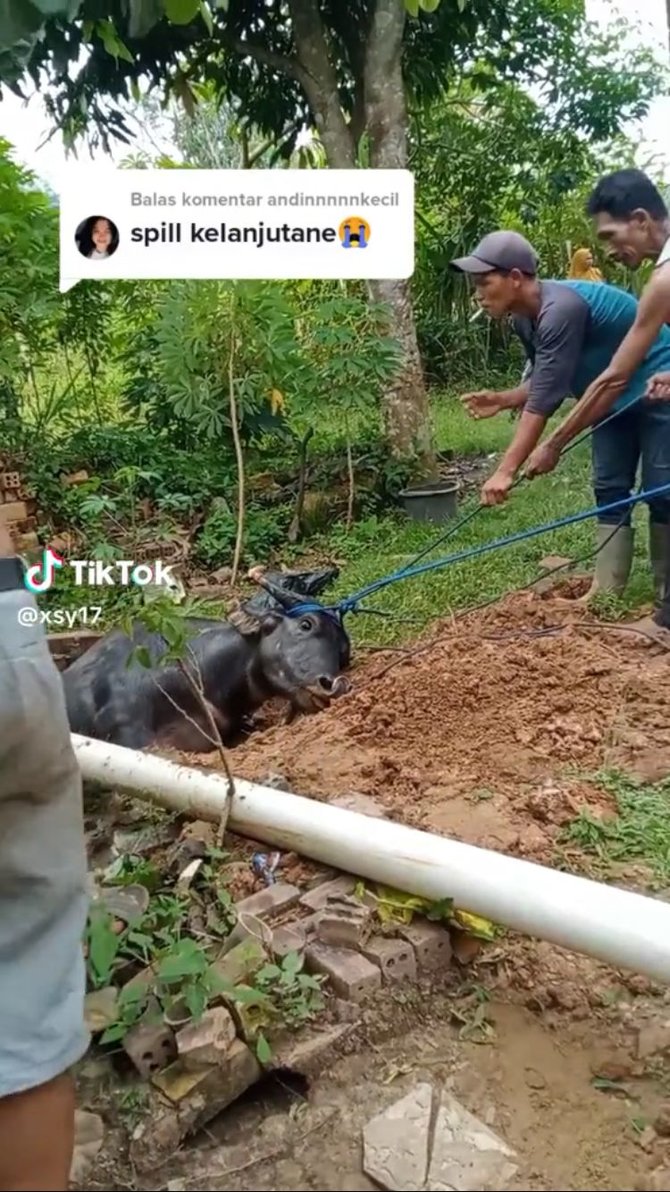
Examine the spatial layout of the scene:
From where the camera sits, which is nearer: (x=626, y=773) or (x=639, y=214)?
(x=626, y=773)

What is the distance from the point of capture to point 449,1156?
2.43ft

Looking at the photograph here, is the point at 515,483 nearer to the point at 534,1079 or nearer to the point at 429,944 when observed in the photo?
the point at 429,944

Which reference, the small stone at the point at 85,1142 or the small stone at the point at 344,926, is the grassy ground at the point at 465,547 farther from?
the small stone at the point at 85,1142

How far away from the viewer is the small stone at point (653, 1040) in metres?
1.20

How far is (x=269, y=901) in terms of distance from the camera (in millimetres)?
1446

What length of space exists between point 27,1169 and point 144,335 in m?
2.66

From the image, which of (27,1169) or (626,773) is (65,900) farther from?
(626,773)

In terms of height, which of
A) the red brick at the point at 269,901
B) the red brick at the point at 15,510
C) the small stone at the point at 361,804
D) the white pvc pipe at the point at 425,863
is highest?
the red brick at the point at 15,510

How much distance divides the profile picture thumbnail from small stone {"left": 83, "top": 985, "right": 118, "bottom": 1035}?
119 cm

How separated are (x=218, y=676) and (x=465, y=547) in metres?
1.05

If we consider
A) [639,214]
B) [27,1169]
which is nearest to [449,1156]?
[27,1169]

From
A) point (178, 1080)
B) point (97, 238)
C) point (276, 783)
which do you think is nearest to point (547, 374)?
point (97, 238)

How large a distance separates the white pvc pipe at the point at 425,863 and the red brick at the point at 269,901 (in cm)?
7

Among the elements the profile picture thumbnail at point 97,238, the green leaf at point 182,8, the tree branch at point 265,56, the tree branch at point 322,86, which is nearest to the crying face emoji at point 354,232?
the profile picture thumbnail at point 97,238
